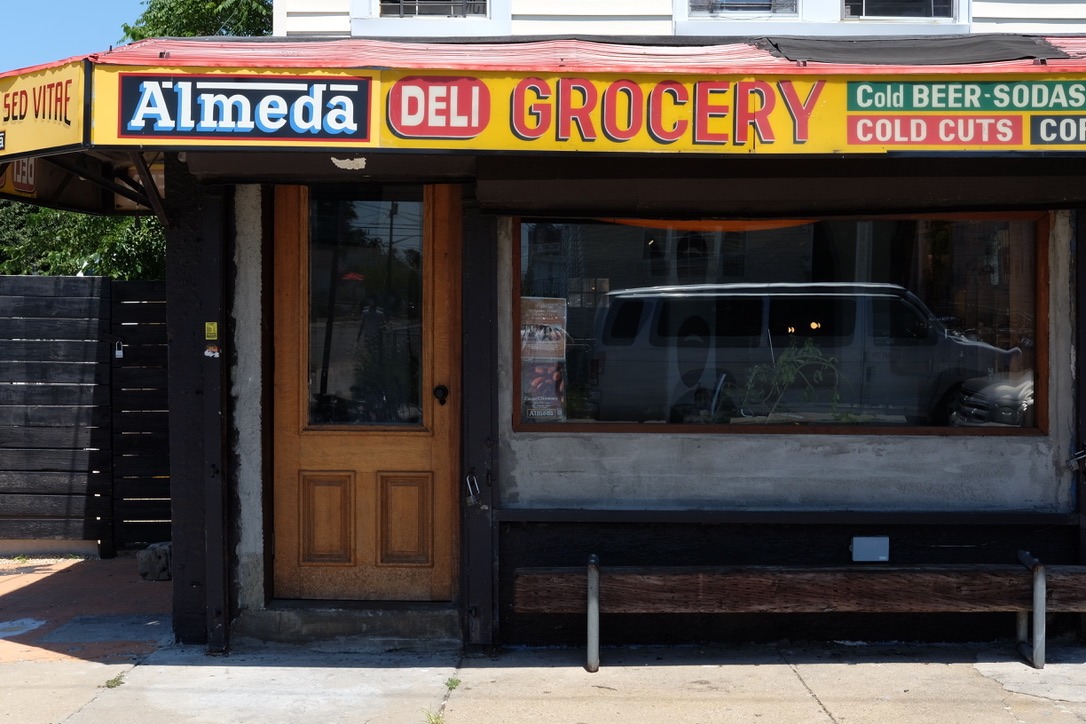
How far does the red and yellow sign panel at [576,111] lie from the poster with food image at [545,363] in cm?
A: 140

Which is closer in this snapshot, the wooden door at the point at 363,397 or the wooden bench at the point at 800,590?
the wooden bench at the point at 800,590

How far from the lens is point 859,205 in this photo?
5879 millimetres

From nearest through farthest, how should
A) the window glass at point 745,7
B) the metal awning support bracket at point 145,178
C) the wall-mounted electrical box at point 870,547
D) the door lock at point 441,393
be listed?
1. the metal awning support bracket at point 145,178
2. the wall-mounted electrical box at point 870,547
3. the door lock at point 441,393
4. the window glass at point 745,7

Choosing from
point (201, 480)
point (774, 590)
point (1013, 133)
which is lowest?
point (774, 590)

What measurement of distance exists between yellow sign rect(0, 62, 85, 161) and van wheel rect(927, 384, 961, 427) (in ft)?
15.5

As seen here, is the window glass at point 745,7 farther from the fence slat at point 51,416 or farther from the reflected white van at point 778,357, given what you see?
the fence slat at point 51,416

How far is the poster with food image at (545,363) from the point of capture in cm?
616

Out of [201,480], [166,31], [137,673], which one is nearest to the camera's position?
[137,673]

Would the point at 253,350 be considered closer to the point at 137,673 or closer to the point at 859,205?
the point at 137,673

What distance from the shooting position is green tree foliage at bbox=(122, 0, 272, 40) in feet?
61.4

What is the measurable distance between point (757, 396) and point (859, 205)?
1212 millimetres

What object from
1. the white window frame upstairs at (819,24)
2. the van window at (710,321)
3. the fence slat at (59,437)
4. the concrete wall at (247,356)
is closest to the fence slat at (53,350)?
the fence slat at (59,437)

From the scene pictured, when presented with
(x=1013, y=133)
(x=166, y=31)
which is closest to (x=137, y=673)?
(x=1013, y=133)

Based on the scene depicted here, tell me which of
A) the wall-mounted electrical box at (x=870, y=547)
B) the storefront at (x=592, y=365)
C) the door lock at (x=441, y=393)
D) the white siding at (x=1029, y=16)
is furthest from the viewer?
the white siding at (x=1029, y=16)
